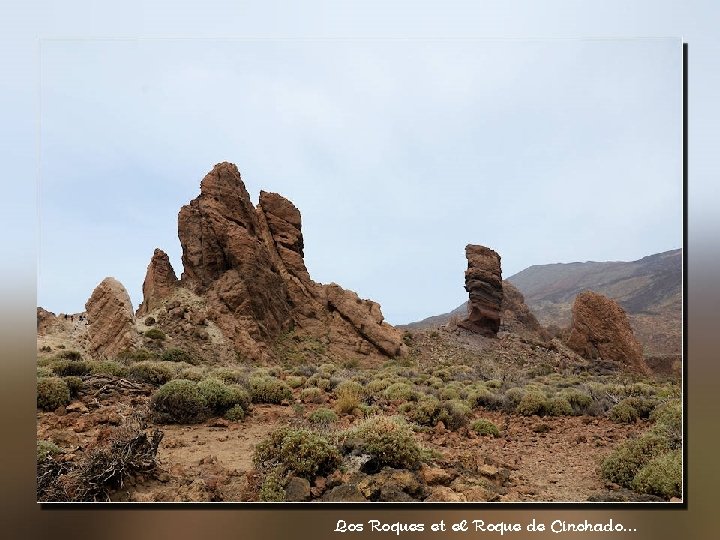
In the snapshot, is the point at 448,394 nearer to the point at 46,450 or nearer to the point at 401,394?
the point at 401,394

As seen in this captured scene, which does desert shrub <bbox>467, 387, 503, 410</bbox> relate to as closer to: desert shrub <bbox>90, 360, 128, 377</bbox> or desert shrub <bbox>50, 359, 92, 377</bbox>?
desert shrub <bbox>90, 360, 128, 377</bbox>

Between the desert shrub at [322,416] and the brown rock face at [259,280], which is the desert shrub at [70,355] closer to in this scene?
the brown rock face at [259,280]

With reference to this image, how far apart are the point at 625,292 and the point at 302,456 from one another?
39.0 m

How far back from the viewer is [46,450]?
5332 mm

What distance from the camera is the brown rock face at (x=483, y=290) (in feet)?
105

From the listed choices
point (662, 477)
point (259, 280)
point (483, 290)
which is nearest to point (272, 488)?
point (662, 477)

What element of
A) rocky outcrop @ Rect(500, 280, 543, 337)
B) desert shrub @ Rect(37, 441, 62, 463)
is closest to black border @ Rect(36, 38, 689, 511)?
desert shrub @ Rect(37, 441, 62, 463)

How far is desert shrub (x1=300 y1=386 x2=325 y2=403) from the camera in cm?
932

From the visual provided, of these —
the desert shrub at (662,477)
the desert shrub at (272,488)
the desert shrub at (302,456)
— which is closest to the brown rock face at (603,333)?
the desert shrub at (662,477)

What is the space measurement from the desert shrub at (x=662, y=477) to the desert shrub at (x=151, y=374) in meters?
8.61

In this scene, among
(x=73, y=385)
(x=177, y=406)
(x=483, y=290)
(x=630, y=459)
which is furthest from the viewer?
(x=483, y=290)

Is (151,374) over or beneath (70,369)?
beneath

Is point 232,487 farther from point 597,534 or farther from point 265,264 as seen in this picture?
point 265,264

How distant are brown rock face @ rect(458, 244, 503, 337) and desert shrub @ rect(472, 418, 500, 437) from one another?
2496 cm
